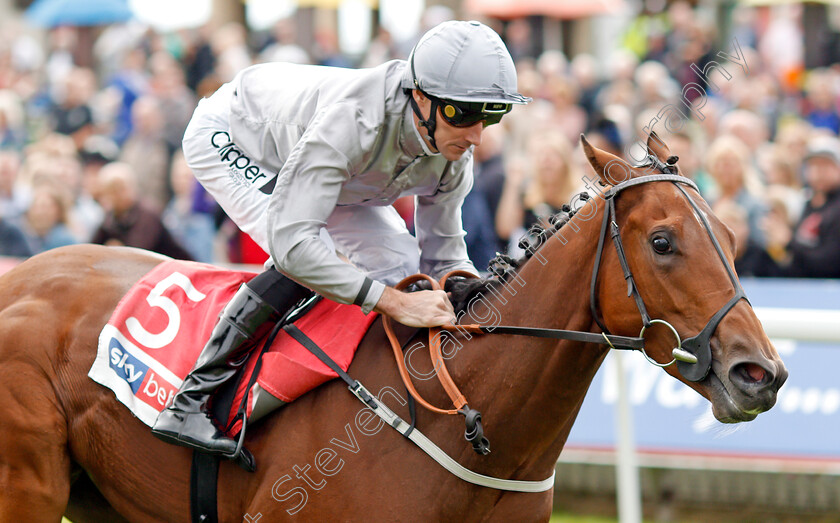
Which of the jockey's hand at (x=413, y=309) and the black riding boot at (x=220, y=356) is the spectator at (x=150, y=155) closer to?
the black riding boot at (x=220, y=356)

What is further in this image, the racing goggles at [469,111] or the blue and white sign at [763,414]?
the blue and white sign at [763,414]

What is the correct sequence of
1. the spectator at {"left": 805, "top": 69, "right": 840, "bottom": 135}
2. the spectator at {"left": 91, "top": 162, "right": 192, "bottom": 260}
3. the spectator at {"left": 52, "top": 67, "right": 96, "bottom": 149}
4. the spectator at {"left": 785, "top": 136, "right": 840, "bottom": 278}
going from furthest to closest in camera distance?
the spectator at {"left": 52, "top": 67, "right": 96, "bottom": 149}
the spectator at {"left": 805, "top": 69, "right": 840, "bottom": 135}
the spectator at {"left": 91, "top": 162, "right": 192, "bottom": 260}
the spectator at {"left": 785, "top": 136, "right": 840, "bottom": 278}

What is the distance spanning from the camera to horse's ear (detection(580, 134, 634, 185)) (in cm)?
299

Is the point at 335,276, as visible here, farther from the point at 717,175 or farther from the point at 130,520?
the point at 717,175

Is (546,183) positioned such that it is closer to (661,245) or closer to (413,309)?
(413,309)

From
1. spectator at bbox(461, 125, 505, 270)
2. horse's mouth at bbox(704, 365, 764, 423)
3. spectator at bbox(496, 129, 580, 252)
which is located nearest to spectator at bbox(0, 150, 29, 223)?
spectator at bbox(461, 125, 505, 270)

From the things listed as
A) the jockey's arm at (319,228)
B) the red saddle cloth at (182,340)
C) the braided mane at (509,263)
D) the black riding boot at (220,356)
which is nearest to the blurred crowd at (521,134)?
the braided mane at (509,263)

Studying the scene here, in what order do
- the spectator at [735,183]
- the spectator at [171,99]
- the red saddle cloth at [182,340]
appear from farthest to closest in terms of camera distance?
1. the spectator at [171,99]
2. the spectator at [735,183]
3. the red saddle cloth at [182,340]

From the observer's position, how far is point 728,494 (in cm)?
591

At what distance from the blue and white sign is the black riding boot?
2632 mm

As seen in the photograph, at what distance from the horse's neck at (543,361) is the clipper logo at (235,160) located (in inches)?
40.9

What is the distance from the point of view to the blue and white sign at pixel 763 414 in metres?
5.61

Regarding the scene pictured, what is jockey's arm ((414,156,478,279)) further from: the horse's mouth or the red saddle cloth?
the horse's mouth

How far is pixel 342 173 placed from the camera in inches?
123
